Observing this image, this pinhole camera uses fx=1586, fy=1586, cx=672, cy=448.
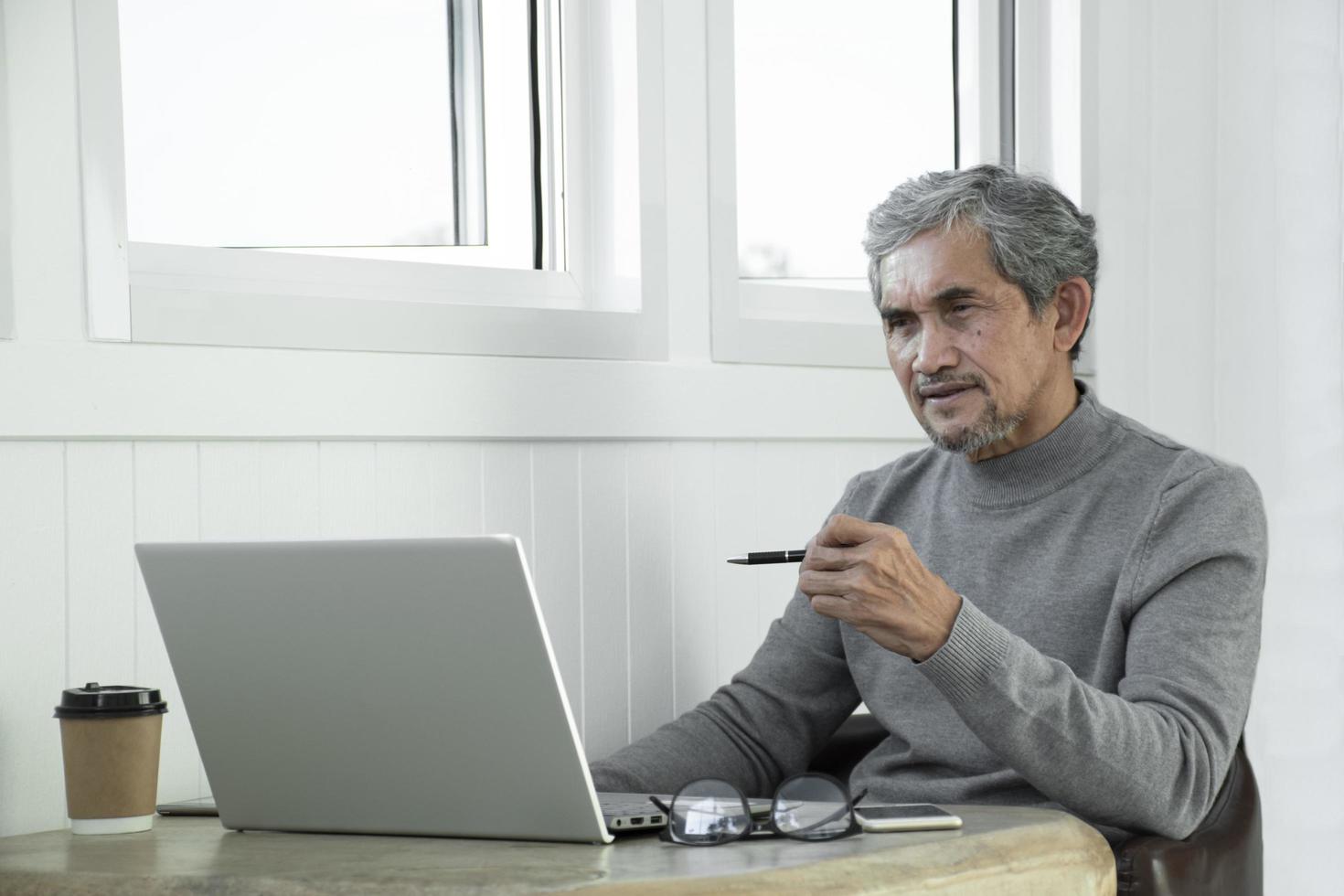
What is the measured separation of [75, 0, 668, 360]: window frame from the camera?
1.78 meters

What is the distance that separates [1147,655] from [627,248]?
98 cm

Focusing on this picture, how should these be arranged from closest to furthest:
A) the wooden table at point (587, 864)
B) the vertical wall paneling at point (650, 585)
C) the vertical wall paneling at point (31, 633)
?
the wooden table at point (587, 864) → the vertical wall paneling at point (31, 633) → the vertical wall paneling at point (650, 585)

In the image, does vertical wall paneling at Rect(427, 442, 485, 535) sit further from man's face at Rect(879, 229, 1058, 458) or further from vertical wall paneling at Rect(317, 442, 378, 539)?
man's face at Rect(879, 229, 1058, 458)

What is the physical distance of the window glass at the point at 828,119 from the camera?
2602 mm

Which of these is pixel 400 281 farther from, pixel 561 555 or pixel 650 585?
pixel 650 585

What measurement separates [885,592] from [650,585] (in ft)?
2.48

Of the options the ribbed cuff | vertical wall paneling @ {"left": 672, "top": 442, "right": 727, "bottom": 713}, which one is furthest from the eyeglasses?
vertical wall paneling @ {"left": 672, "top": 442, "right": 727, "bottom": 713}

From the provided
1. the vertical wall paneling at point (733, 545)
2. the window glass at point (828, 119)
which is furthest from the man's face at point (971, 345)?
the window glass at point (828, 119)

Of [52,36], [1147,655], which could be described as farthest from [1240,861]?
[52,36]

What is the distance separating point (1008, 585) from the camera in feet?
6.48

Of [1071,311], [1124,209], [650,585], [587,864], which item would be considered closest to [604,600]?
[650,585]

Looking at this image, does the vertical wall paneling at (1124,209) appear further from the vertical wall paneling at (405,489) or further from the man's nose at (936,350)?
the vertical wall paneling at (405,489)

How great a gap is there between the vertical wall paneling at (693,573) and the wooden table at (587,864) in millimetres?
890

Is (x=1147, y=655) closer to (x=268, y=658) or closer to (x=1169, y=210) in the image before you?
(x=268, y=658)
